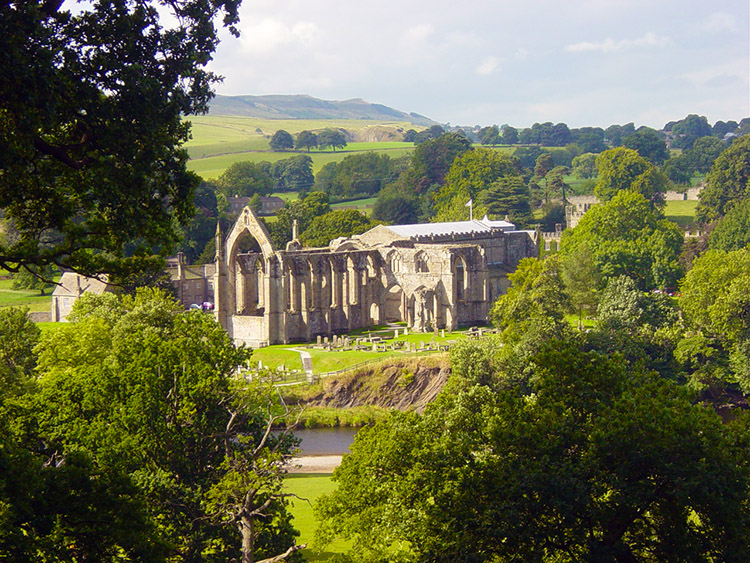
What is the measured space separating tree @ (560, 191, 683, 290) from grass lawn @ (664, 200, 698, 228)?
35.8 m

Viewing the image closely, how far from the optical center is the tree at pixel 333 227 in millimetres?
102625

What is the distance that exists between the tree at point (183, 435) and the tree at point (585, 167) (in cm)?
16160

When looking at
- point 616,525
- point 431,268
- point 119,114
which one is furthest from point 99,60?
point 431,268

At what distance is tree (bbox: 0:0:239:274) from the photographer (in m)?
16.1

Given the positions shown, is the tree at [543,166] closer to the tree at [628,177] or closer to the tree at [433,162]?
the tree at [433,162]

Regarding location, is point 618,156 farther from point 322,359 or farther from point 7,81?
point 7,81

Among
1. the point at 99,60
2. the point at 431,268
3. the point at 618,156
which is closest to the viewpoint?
the point at 99,60

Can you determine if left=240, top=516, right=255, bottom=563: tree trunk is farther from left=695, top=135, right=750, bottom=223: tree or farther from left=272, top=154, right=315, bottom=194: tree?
left=272, top=154, right=315, bottom=194: tree

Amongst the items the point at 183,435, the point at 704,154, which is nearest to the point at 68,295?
the point at 183,435

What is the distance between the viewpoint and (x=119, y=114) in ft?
57.2

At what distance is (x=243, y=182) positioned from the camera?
150 m

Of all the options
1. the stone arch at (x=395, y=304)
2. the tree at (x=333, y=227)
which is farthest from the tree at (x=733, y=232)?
the tree at (x=333, y=227)

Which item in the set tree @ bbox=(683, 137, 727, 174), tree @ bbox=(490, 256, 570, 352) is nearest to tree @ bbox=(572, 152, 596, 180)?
tree @ bbox=(683, 137, 727, 174)

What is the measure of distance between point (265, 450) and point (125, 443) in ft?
12.0
